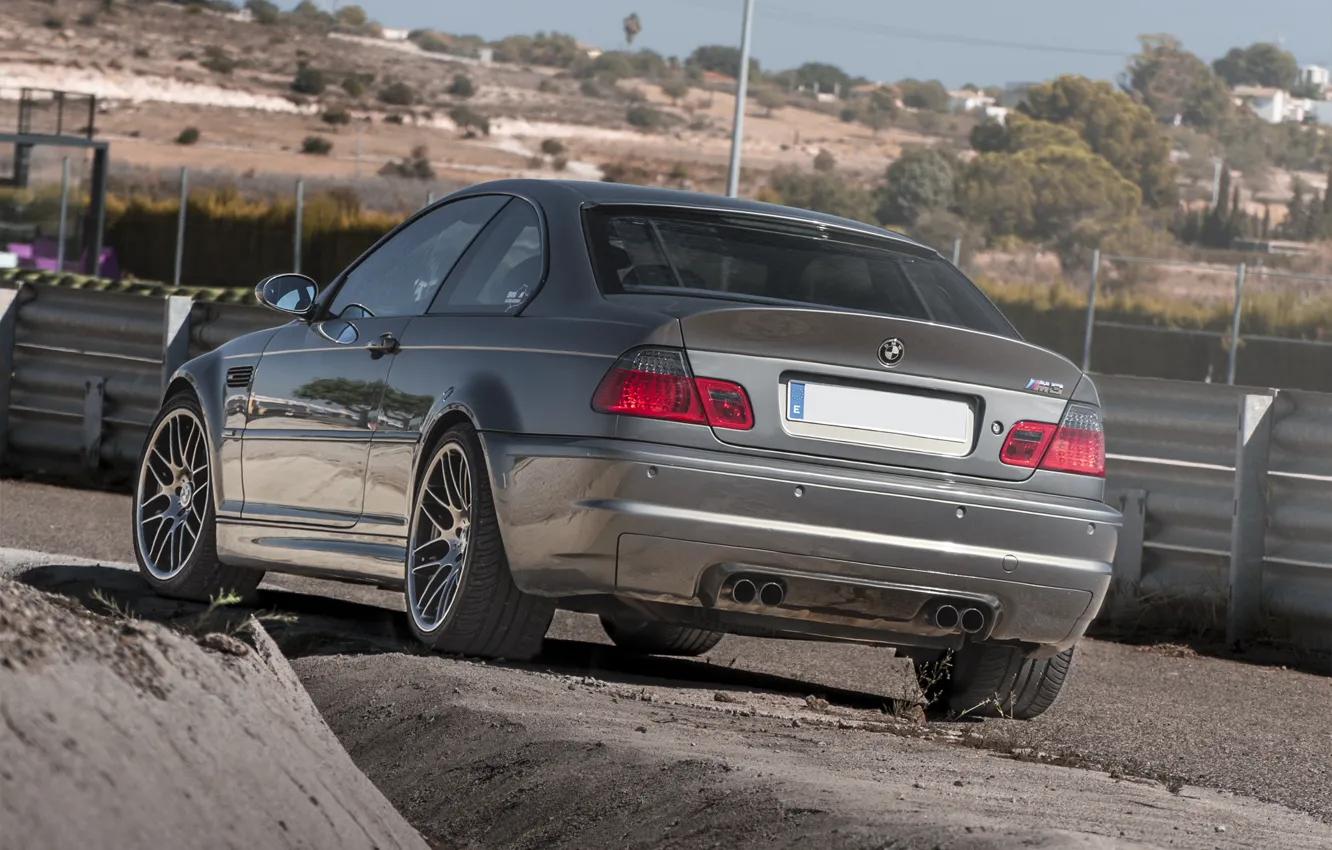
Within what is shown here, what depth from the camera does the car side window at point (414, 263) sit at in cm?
700

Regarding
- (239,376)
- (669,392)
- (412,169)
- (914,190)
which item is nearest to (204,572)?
(239,376)

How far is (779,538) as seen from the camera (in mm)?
5719

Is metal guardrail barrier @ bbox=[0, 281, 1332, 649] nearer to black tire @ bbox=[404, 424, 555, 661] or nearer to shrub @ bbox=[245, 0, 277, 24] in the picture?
black tire @ bbox=[404, 424, 555, 661]

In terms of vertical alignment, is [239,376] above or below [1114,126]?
below

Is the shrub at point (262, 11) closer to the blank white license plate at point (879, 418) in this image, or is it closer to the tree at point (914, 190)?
the tree at point (914, 190)

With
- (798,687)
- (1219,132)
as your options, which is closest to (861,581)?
(798,687)

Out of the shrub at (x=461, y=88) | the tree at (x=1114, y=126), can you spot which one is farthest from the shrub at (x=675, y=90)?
the tree at (x=1114, y=126)

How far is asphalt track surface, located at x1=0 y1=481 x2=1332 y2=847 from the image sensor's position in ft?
14.3

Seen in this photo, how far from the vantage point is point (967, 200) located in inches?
3546

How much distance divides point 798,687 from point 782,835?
9.33ft

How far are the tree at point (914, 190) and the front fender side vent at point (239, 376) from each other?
8156 centimetres

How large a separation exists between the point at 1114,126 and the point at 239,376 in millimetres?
106347

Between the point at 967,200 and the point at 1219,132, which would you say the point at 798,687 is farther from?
the point at 1219,132

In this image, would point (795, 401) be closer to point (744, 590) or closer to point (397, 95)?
point (744, 590)
